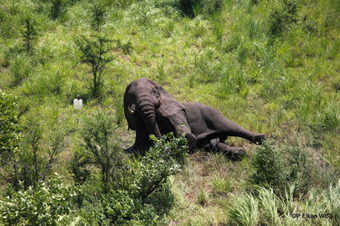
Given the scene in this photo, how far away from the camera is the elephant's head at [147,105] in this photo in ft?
22.3

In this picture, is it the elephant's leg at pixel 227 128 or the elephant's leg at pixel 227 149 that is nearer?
the elephant's leg at pixel 227 149

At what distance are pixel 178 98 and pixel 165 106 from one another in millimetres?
2825

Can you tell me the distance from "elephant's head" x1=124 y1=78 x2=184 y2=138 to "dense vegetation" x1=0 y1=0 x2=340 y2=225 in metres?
0.51

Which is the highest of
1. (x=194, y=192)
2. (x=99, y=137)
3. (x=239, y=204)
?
(x=99, y=137)

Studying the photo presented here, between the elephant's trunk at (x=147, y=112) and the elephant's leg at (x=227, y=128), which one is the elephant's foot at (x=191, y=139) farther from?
the elephant's leg at (x=227, y=128)

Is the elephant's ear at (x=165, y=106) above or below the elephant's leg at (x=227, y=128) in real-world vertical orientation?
above

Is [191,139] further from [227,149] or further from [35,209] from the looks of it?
[35,209]

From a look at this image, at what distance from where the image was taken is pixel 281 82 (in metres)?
10.2

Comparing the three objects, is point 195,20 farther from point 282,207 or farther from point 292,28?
point 282,207

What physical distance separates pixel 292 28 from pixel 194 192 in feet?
25.7

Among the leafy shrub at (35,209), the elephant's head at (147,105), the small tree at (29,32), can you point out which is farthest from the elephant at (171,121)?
the small tree at (29,32)

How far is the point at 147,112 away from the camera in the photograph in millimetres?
6762

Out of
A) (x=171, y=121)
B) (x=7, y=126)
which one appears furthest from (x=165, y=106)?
(x=7, y=126)

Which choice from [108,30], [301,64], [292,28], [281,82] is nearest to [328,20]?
[292,28]
